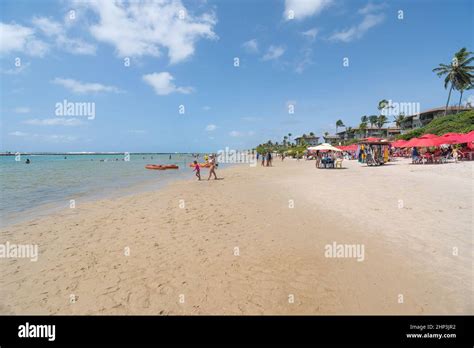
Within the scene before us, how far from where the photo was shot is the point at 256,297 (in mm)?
3725

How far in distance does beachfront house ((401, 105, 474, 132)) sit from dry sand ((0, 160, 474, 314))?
251 ft

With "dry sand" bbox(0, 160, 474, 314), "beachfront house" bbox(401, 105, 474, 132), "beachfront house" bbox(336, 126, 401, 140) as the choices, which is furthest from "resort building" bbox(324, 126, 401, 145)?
"dry sand" bbox(0, 160, 474, 314)

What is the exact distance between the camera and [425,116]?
234 ft

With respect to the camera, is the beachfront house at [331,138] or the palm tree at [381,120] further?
the beachfront house at [331,138]

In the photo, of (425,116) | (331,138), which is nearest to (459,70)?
(425,116)

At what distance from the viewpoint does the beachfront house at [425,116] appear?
65375mm

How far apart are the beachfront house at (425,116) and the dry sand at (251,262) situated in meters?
76.6

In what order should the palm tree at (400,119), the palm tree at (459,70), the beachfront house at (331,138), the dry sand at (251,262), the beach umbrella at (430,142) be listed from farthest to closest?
1. the beachfront house at (331,138)
2. the palm tree at (400,119)
3. the palm tree at (459,70)
4. the beach umbrella at (430,142)
5. the dry sand at (251,262)

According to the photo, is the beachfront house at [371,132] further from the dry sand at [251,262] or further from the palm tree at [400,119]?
the dry sand at [251,262]

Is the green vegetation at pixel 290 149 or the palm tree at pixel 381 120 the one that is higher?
the palm tree at pixel 381 120

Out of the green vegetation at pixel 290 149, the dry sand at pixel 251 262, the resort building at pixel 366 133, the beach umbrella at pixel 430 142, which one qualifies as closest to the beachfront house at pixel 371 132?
the resort building at pixel 366 133

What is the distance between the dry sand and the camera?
3598mm
